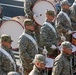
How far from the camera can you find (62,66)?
942 cm

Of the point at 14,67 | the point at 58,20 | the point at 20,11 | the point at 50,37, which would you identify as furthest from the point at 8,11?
the point at 14,67

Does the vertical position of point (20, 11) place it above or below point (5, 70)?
above

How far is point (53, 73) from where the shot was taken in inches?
373

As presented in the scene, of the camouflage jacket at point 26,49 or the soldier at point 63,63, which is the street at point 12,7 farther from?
the soldier at point 63,63

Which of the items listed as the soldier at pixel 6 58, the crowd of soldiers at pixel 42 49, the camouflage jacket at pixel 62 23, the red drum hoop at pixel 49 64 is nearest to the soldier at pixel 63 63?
the crowd of soldiers at pixel 42 49

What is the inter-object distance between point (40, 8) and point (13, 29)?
1.50 metres

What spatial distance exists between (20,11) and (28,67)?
8280 mm

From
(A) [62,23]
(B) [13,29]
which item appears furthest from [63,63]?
(B) [13,29]

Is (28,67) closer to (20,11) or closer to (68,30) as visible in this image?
(68,30)

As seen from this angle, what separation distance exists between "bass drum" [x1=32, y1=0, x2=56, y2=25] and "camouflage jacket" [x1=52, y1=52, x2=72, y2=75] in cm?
480

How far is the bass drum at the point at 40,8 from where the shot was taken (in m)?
14.2

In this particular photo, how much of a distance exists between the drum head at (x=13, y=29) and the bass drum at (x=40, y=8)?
0.93 meters

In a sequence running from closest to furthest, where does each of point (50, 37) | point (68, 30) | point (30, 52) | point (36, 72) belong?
point (36, 72) < point (30, 52) < point (50, 37) < point (68, 30)

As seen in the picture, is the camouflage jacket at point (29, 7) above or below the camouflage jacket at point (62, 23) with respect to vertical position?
above
